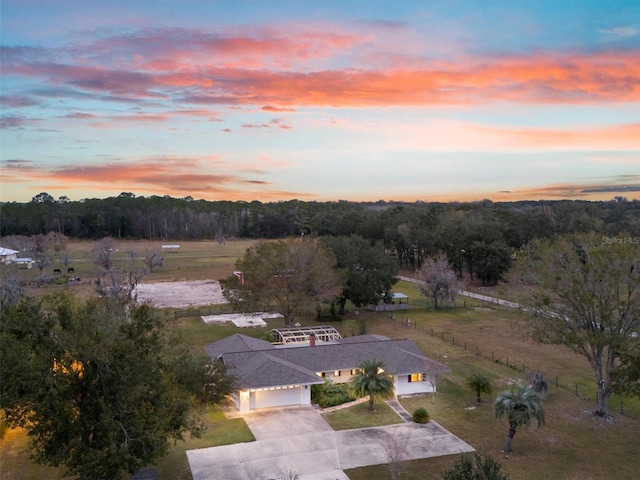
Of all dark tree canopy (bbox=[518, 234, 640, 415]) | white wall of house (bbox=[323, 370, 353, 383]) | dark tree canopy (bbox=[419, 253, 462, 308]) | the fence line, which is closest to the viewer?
dark tree canopy (bbox=[518, 234, 640, 415])

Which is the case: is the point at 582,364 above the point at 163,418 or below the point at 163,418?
below

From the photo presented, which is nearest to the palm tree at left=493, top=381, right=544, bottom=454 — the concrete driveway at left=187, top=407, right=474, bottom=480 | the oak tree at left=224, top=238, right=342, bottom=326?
the concrete driveway at left=187, top=407, right=474, bottom=480

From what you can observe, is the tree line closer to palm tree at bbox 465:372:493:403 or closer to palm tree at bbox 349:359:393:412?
palm tree at bbox 465:372:493:403

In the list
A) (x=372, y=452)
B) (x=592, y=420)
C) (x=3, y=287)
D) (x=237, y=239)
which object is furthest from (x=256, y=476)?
(x=237, y=239)

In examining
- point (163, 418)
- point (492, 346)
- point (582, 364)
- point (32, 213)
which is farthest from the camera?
point (32, 213)

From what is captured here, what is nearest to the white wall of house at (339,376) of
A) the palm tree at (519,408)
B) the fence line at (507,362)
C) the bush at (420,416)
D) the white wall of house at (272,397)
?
the white wall of house at (272,397)

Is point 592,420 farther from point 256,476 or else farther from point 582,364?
point 256,476

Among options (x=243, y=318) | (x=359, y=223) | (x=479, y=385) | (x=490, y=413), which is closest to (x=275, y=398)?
(x=479, y=385)
